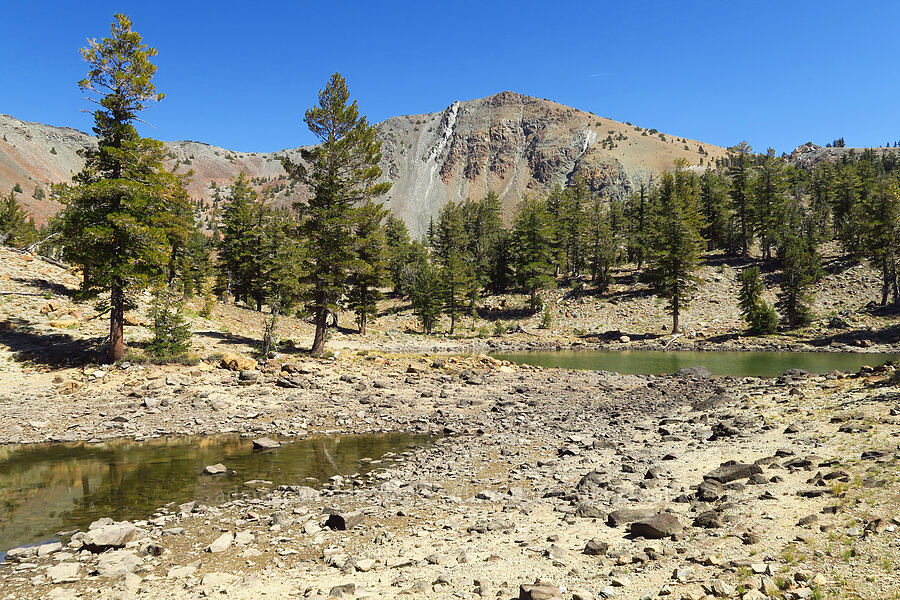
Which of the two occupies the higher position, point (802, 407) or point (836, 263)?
point (836, 263)

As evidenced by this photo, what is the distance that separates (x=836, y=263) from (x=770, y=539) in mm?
84575

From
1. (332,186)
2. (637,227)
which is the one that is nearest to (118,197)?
(332,186)

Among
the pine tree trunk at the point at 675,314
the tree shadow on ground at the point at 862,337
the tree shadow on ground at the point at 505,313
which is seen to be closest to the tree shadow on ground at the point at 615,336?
the pine tree trunk at the point at 675,314

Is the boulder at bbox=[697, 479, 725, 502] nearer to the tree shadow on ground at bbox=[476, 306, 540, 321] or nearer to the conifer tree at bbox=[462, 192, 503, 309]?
the tree shadow on ground at bbox=[476, 306, 540, 321]

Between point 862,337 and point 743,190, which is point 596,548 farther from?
point 743,190

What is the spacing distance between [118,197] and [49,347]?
28.9ft

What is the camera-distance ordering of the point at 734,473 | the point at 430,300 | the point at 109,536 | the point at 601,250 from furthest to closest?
the point at 601,250
the point at 430,300
the point at 734,473
the point at 109,536

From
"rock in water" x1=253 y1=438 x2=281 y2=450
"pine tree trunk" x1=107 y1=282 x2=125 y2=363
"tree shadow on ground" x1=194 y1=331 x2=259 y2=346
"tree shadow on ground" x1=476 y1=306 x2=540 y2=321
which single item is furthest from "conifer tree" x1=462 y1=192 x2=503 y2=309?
"rock in water" x1=253 y1=438 x2=281 y2=450

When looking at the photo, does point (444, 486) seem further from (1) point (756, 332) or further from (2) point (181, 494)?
(1) point (756, 332)

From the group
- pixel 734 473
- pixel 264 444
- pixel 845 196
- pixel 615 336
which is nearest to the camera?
pixel 734 473

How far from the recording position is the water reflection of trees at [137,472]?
1079cm

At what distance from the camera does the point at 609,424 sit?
19.2 m

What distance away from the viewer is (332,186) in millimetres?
32688

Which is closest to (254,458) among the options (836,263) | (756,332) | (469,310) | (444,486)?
(444,486)
